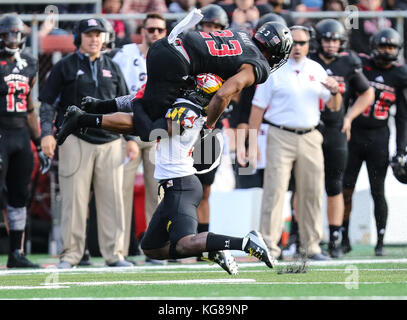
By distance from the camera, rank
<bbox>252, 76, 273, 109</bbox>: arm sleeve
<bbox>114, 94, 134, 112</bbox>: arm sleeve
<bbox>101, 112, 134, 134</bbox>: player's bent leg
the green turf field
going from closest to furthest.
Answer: the green turf field
<bbox>101, 112, 134, 134</bbox>: player's bent leg
<bbox>114, 94, 134, 112</bbox>: arm sleeve
<bbox>252, 76, 273, 109</bbox>: arm sleeve

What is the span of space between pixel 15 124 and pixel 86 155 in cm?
73

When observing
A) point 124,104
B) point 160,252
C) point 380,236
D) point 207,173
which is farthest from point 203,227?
point 160,252

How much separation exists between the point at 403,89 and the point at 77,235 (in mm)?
3768

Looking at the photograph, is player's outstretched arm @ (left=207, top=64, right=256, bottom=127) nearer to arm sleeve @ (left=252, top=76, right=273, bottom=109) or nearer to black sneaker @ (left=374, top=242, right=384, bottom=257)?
arm sleeve @ (left=252, top=76, right=273, bottom=109)

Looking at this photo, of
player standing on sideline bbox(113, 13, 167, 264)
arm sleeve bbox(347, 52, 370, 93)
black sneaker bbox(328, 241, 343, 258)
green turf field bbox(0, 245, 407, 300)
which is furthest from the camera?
arm sleeve bbox(347, 52, 370, 93)

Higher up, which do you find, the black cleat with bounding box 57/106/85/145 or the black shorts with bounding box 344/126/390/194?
Answer: the black cleat with bounding box 57/106/85/145

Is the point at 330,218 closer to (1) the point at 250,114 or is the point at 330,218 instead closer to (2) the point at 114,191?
(1) the point at 250,114

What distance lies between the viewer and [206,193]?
30.6 ft

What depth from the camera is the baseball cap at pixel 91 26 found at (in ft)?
27.8

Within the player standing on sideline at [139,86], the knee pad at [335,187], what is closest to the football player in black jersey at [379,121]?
the knee pad at [335,187]

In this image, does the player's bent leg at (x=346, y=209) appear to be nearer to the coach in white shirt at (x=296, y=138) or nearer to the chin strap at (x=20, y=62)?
the coach in white shirt at (x=296, y=138)

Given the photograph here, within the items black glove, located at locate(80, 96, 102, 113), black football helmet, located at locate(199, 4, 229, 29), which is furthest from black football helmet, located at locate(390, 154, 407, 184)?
black glove, located at locate(80, 96, 102, 113)

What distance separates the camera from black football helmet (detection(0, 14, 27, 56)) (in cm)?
852
